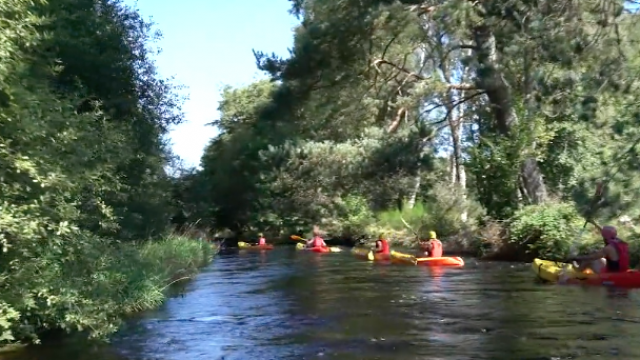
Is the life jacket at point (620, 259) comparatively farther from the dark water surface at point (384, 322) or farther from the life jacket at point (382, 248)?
the life jacket at point (382, 248)

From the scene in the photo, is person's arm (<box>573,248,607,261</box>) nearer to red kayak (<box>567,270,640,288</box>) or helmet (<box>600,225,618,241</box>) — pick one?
helmet (<box>600,225,618,241</box>)

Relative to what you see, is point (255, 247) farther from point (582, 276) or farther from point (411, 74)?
point (582, 276)

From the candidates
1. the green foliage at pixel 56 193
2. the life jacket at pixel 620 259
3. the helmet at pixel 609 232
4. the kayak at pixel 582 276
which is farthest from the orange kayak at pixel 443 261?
the green foliage at pixel 56 193

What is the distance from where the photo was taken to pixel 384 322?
11.7 meters

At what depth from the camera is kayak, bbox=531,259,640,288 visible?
48.1 feet

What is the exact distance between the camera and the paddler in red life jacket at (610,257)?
15.0 metres

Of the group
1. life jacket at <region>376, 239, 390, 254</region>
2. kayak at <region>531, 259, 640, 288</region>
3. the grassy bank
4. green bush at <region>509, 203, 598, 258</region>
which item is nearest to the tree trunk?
green bush at <region>509, 203, 598, 258</region>

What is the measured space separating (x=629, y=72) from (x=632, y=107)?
56 centimetres

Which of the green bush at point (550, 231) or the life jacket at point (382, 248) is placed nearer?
the green bush at point (550, 231)

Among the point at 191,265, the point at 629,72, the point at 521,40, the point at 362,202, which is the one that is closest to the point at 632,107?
the point at 629,72

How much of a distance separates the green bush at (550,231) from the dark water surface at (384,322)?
2177mm

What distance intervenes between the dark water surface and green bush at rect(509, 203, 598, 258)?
7.14ft

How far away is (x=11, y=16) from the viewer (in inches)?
314

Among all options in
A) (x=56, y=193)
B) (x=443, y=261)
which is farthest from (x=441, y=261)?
(x=56, y=193)
